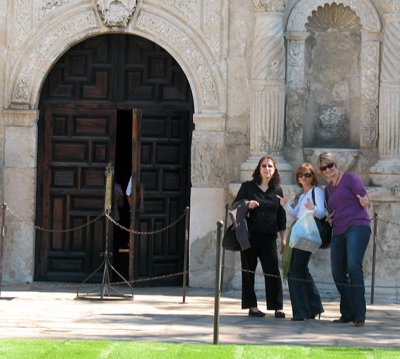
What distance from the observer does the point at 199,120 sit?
61.8ft

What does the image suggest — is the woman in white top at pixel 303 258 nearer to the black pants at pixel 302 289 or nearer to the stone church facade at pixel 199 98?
the black pants at pixel 302 289

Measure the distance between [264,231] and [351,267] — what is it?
3.75ft

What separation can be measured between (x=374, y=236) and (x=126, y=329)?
424 cm

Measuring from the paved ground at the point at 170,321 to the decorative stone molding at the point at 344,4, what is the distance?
3639 mm

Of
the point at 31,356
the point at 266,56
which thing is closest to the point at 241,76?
the point at 266,56

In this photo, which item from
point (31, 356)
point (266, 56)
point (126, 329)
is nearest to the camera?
point (31, 356)

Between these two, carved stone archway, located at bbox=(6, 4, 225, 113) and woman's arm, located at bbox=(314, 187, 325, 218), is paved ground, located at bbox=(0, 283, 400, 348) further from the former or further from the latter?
carved stone archway, located at bbox=(6, 4, 225, 113)

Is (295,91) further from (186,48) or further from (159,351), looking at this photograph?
(159,351)

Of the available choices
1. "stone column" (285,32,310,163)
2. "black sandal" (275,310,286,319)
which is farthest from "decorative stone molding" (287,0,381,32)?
"black sandal" (275,310,286,319)

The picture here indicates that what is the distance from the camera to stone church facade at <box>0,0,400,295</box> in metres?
18.4

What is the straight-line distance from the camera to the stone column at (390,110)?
18.2m

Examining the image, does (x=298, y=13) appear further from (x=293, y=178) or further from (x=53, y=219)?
(x=53, y=219)

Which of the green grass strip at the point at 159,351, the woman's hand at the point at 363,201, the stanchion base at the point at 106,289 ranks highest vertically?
the woman's hand at the point at 363,201

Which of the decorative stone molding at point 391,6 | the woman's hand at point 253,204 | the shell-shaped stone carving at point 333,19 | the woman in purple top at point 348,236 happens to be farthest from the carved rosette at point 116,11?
the woman in purple top at point 348,236
